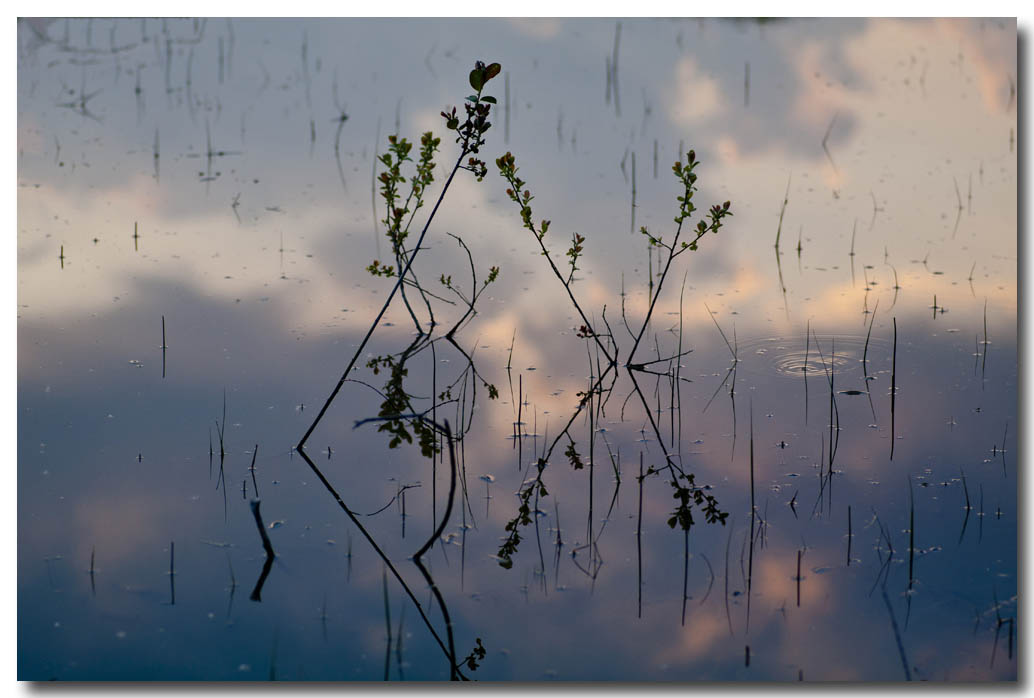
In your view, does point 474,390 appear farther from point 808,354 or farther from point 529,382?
point 808,354

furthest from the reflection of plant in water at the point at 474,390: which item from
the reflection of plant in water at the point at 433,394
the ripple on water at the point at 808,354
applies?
the ripple on water at the point at 808,354

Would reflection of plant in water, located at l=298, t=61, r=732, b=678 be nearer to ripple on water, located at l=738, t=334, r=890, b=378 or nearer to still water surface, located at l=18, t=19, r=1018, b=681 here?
still water surface, located at l=18, t=19, r=1018, b=681

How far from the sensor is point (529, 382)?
491 cm

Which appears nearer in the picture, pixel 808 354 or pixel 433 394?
pixel 433 394

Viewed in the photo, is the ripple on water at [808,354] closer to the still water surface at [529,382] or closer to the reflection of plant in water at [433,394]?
the still water surface at [529,382]

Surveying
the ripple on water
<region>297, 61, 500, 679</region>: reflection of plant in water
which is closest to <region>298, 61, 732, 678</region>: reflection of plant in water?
<region>297, 61, 500, 679</region>: reflection of plant in water

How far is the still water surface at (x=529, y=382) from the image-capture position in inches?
126

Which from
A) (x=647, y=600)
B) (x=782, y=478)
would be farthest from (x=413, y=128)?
(x=647, y=600)

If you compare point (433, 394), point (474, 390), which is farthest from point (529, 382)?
point (433, 394)

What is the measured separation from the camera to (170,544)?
3570mm

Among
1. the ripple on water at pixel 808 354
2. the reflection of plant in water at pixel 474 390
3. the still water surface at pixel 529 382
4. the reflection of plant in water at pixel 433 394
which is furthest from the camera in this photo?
the ripple on water at pixel 808 354

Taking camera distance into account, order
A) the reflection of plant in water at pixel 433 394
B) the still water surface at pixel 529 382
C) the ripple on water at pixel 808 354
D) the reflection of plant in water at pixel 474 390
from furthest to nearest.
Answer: the ripple on water at pixel 808 354 < the reflection of plant in water at pixel 474 390 < the reflection of plant in water at pixel 433 394 < the still water surface at pixel 529 382

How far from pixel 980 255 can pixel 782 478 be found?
3266mm
